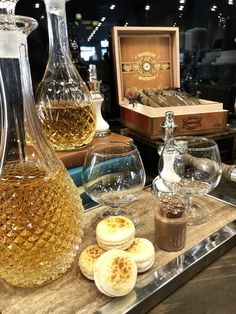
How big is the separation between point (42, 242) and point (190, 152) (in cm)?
30

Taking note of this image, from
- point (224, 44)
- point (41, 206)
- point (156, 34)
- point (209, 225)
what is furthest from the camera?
point (224, 44)

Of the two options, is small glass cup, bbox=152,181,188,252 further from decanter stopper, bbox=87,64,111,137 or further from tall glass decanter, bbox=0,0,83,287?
decanter stopper, bbox=87,64,111,137

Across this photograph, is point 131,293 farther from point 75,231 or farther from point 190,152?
point 190,152

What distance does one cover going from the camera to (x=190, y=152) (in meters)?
0.50

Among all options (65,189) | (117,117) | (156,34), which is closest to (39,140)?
(65,189)

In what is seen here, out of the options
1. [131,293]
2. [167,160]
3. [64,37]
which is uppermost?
[64,37]

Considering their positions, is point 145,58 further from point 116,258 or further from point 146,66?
point 116,258

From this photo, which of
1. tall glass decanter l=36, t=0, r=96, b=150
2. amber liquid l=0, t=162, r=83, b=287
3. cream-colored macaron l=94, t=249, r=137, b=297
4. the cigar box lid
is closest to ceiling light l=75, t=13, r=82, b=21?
the cigar box lid

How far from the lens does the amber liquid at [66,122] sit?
0.52 metres

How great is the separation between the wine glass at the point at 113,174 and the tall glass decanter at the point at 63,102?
0.17 feet

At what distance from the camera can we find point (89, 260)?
36cm

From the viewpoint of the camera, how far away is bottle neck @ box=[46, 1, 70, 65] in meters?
0.48

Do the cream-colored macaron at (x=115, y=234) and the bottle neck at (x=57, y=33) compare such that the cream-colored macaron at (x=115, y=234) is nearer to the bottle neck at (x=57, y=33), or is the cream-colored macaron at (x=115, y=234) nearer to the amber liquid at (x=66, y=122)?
the amber liquid at (x=66, y=122)

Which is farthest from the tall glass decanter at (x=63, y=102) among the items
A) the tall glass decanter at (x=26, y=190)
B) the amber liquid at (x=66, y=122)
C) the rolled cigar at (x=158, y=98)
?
the rolled cigar at (x=158, y=98)
